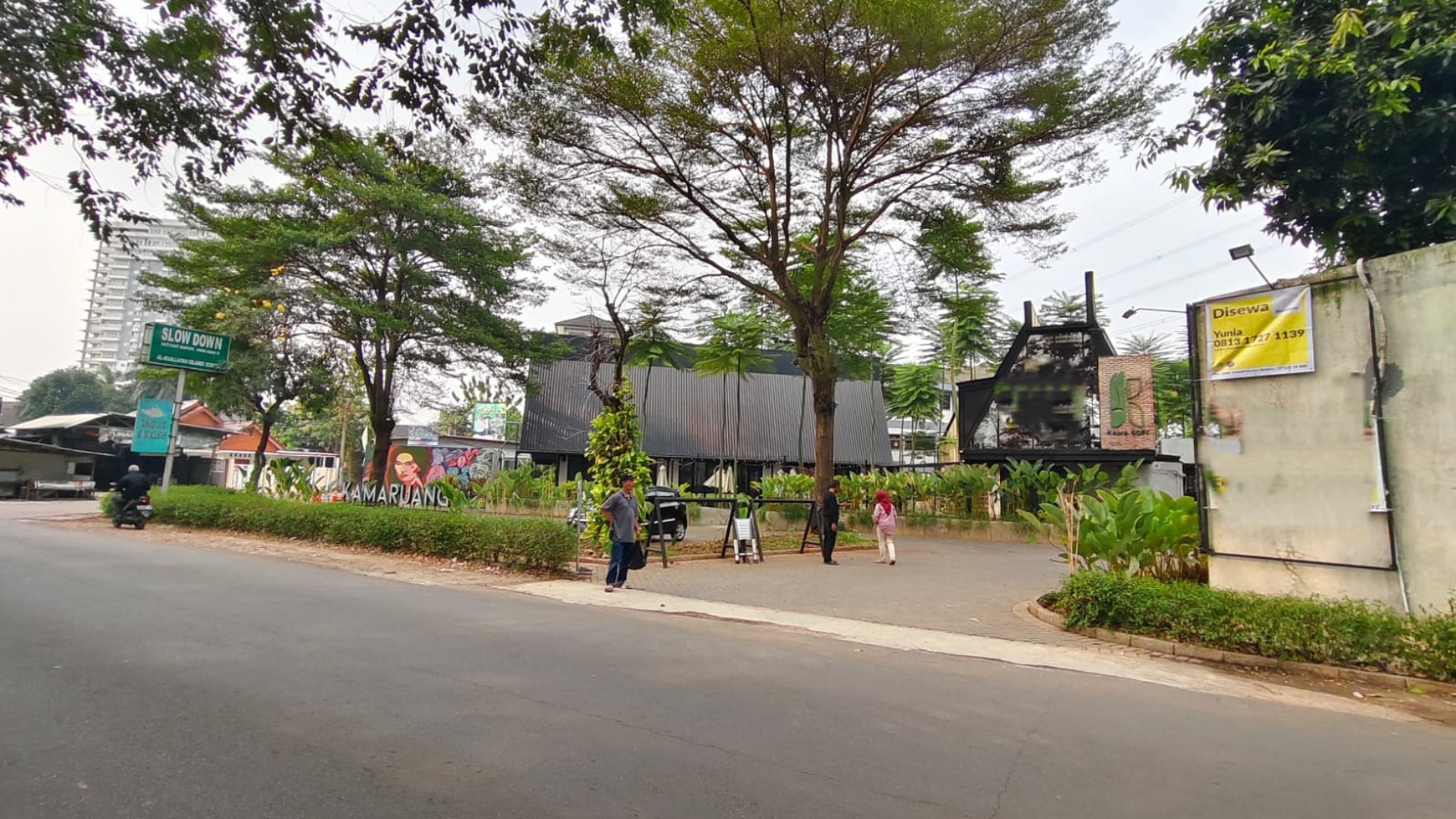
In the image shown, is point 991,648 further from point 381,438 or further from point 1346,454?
point 381,438

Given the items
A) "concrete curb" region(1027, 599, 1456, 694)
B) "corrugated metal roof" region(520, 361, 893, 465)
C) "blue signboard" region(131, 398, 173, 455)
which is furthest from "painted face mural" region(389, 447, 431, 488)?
"concrete curb" region(1027, 599, 1456, 694)

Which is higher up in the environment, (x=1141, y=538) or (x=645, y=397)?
(x=645, y=397)

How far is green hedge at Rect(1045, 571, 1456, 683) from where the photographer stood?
6285 millimetres

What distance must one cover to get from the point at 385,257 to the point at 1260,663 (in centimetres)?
2199

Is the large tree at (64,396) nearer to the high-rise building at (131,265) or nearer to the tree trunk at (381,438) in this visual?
the high-rise building at (131,265)

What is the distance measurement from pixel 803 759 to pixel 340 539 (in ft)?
46.2

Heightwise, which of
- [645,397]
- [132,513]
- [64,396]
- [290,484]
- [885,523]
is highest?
[64,396]

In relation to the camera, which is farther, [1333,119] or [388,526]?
[388,526]

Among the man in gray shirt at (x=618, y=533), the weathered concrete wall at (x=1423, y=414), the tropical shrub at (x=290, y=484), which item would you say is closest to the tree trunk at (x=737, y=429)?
the tropical shrub at (x=290, y=484)

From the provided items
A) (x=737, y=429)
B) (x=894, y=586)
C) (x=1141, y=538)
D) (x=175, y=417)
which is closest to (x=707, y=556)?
(x=894, y=586)

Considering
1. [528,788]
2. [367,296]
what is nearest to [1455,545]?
[528,788]

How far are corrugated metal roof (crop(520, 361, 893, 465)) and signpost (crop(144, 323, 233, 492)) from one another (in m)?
11.0

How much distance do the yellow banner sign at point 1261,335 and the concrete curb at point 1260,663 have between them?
310cm

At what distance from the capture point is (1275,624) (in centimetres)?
688
